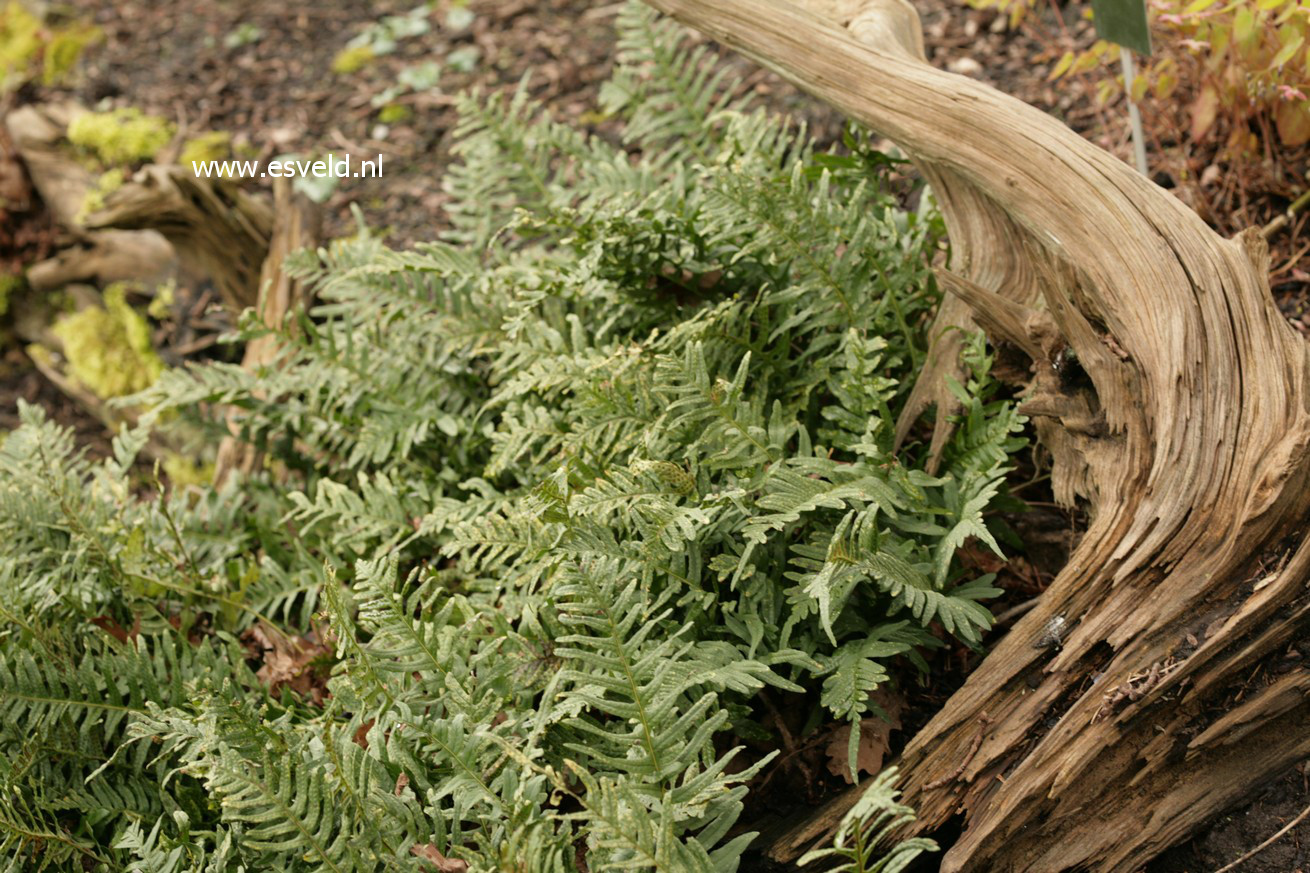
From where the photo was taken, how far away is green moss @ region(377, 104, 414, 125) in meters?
5.30

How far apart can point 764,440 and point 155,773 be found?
5.77 ft

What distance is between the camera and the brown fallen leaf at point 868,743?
2396 mm

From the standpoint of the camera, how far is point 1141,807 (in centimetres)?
220

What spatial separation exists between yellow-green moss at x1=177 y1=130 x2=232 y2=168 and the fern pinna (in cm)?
197

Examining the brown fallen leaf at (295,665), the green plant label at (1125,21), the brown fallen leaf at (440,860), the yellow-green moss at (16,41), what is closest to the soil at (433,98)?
the yellow-green moss at (16,41)

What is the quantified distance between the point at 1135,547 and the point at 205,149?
182 inches

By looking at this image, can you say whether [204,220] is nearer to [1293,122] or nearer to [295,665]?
[295,665]

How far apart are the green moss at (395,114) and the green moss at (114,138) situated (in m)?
1.06

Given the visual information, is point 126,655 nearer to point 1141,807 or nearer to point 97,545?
point 97,545

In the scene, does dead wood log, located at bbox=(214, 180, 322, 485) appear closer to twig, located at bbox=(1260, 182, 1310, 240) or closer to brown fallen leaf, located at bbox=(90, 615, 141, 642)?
brown fallen leaf, located at bbox=(90, 615, 141, 642)

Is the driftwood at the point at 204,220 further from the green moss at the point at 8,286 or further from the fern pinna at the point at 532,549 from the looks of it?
the green moss at the point at 8,286

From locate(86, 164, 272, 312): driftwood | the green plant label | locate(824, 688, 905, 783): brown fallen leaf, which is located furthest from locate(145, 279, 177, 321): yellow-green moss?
the green plant label

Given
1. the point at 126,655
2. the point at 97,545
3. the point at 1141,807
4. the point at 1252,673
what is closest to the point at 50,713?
the point at 126,655

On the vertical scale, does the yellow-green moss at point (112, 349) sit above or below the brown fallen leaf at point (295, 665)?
below
